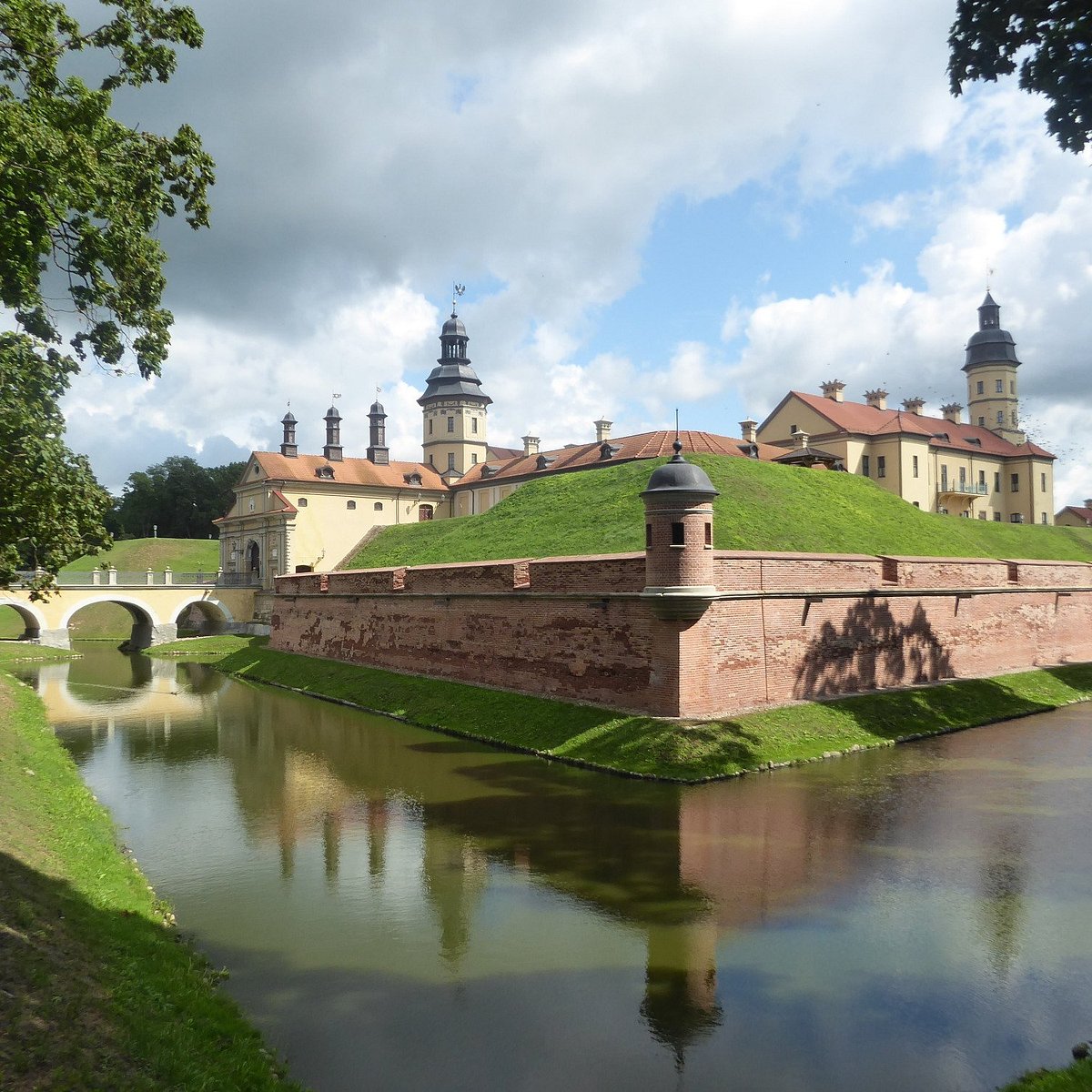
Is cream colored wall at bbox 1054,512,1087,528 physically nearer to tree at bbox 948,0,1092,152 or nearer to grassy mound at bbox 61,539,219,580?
grassy mound at bbox 61,539,219,580

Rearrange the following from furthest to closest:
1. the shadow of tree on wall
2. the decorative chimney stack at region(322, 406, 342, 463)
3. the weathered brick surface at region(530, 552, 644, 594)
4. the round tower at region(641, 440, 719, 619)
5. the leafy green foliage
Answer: the leafy green foliage
the decorative chimney stack at region(322, 406, 342, 463)
the shadow of tree on wall
the weathered brick surface at region(530, 552, 644, 594)
the round tower at region(641, 440, 719, 619)

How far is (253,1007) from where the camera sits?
7477mm

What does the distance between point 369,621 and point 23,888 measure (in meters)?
20.2

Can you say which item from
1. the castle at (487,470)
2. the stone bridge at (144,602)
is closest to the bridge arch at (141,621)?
the stone bridge at (144,602)

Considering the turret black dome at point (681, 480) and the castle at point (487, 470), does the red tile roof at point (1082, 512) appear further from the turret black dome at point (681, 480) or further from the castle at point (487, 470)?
the turret black dome at point (681, 480)

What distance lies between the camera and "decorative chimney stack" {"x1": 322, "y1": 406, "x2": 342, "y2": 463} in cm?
5803

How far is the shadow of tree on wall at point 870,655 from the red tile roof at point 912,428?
1170 inches

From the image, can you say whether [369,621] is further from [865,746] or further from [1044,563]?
[1044,563]

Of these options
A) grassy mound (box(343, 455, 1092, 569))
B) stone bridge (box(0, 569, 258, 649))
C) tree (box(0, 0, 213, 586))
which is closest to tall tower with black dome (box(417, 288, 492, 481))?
stone bridge (box(0, 569, 258, 649))

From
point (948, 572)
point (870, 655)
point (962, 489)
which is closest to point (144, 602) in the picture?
point (870, 655)

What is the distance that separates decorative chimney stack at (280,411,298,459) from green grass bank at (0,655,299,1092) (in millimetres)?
49435

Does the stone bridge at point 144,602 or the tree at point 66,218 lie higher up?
the tree at point 66,218

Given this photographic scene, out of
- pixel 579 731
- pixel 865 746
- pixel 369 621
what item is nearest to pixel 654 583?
pixel 579 731

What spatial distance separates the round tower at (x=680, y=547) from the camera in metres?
16.0
